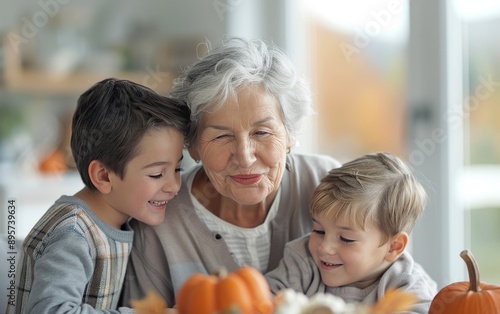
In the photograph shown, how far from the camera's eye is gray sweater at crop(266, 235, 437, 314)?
1.56 meters

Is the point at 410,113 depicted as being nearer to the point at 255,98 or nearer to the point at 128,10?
the point at 255,98

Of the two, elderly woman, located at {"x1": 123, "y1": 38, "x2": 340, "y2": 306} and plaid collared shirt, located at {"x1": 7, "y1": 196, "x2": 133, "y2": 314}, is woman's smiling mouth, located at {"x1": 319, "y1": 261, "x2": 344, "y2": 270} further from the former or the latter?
plaid collared shirt, located at {"x1": 7, "y1": 196, "x2": 133, "y2": 314}

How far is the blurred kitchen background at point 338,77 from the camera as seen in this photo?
8.84 ft

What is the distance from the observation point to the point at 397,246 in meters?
1.59

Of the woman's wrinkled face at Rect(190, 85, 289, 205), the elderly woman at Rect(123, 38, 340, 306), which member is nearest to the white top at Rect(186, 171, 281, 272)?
the elderly woman at Rect(123, 38, 340, 306)

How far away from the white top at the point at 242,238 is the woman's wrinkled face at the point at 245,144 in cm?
13

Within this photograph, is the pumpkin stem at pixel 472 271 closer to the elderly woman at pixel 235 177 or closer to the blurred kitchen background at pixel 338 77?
the elderly woman at pixel 235 177

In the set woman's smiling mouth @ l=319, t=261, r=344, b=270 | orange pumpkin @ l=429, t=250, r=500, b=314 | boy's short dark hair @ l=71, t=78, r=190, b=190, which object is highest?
boy's short dark hair @ l=71, t=78, r=190, b=190

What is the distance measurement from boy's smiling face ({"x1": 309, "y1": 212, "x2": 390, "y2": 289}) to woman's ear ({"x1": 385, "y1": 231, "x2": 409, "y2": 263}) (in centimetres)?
1

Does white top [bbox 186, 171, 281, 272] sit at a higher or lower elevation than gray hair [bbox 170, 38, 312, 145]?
lower

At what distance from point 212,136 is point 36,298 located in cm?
53

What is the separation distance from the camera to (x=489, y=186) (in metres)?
2.71

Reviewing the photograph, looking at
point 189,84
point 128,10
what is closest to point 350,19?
point 128,10

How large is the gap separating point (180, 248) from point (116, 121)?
15.5 inches
